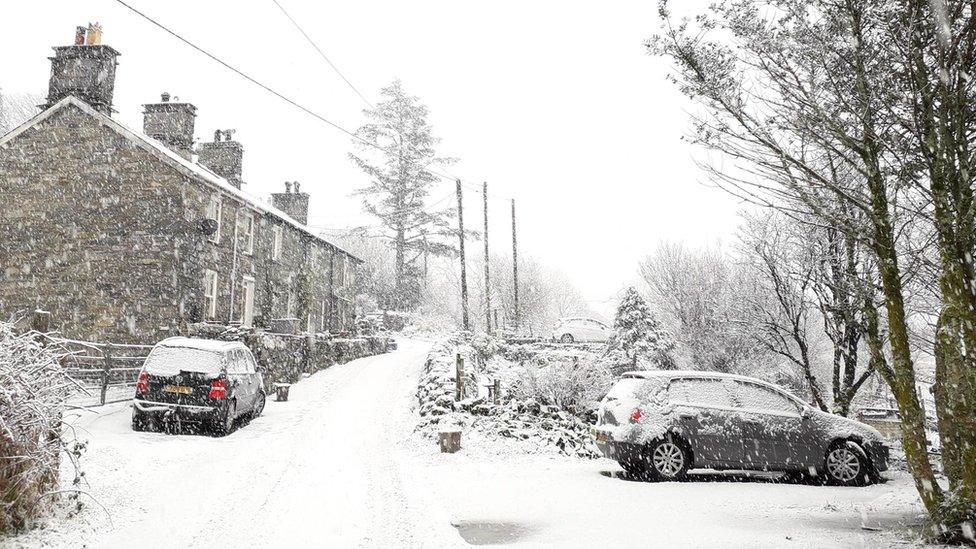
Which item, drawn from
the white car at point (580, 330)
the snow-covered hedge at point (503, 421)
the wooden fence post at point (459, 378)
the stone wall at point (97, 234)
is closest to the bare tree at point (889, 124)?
the snow-covered hedge at point (503, 421)

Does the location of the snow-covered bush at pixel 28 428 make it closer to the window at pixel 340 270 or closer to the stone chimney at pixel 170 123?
the stone chimney at pixel 170 123

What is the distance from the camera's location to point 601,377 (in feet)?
51.8

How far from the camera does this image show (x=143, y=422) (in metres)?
11.1

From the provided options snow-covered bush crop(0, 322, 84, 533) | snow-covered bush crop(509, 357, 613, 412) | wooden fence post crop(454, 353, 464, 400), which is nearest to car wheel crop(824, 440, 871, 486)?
snow-covered bush crop(509, 357, 613, 412)

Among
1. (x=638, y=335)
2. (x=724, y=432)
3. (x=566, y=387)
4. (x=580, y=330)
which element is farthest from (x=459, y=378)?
(x=580, y=330)

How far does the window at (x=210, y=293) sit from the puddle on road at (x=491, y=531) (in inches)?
723

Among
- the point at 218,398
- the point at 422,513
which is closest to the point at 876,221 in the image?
the point at 422,513

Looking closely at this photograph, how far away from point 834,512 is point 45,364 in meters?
8.47

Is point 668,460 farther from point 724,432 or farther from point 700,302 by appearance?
point 700,302

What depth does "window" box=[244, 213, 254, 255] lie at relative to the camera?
24.9 meters

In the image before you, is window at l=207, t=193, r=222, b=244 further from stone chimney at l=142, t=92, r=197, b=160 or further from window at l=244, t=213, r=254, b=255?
stone chimney at l=142, t=92, r=197, b=160

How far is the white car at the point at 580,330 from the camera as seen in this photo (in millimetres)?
33469

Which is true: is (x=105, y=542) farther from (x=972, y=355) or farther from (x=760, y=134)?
(x=972, y=355)

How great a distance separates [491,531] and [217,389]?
718 centimetres
